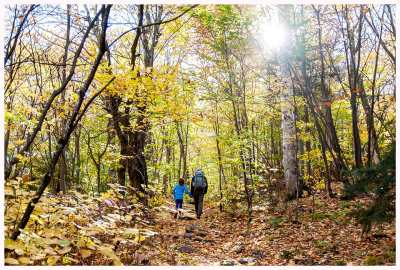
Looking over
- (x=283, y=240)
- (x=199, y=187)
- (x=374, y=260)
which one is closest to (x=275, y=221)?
(x=283, y=240)

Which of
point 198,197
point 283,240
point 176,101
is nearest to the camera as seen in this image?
point 283,240

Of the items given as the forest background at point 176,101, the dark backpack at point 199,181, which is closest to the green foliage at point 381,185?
the forest background at point 176,101

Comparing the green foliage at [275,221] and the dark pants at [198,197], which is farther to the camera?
the dark pants at [198,197]

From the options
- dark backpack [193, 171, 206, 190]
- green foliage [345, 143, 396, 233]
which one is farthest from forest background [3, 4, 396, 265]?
dark backpack [193, 171, 206, 190]

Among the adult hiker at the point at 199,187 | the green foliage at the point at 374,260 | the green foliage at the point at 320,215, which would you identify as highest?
the adult hiker at the point at 199,187

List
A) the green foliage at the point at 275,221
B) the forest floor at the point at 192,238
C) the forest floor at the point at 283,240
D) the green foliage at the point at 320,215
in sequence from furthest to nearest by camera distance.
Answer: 1. the green foliage at the point at 275,221
2. the green foliage at the point at 320,215
3. the forest floor at the point at 283,240
4. the forest floor at the point at 192,238

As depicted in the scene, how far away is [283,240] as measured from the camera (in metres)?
5.23

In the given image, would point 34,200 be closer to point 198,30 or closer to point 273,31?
point 273,31

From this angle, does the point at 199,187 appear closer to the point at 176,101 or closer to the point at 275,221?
the point at 275,221

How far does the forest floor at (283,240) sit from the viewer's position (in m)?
3.87

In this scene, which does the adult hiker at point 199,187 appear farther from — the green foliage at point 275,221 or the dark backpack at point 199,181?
the green foliage at point 275,221

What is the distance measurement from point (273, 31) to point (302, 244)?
6.22 m
